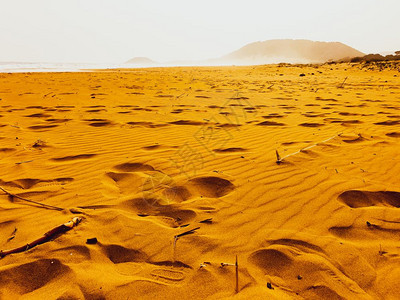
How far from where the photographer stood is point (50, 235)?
1.61 metres

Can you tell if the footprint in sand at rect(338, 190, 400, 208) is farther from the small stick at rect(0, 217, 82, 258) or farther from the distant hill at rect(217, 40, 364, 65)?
the distant hill at rect(217, 40, 364, 65)

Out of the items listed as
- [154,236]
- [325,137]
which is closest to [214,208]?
[154,236]

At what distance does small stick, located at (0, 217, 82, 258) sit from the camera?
1.48m

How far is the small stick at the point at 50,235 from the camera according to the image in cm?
148

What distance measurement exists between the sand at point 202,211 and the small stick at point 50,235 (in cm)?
4

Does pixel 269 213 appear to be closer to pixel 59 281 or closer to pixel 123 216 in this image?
pixel 123 216

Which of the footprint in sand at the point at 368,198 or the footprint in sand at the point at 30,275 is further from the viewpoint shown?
the footprint in sand at the point at 368,198

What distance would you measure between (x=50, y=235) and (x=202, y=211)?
105cm

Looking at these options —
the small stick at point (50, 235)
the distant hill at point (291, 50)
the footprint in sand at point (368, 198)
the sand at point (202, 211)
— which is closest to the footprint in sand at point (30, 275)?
the sand at point (202, 211)

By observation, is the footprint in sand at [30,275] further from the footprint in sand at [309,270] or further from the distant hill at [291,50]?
the distant hill at [291,50]

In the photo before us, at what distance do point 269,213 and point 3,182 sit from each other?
2387 mm

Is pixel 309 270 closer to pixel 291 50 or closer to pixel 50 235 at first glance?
pixel 50 235

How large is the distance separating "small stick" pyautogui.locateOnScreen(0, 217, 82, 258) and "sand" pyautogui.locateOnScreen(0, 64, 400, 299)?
0.04 meters

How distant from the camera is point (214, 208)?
197 cm
